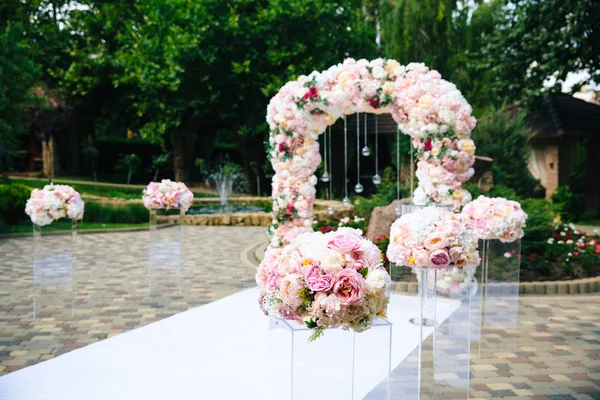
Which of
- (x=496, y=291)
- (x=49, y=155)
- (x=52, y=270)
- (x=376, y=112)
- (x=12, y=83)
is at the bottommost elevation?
(x=496, y=291)

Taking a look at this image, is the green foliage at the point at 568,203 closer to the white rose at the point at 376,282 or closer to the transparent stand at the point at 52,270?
the transparent stand at the point at 52,270

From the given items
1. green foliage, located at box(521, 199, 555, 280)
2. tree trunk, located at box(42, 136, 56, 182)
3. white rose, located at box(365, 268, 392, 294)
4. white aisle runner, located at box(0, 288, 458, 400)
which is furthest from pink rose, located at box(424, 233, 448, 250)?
tree trunk, located at box(42, 136, 56, 182)

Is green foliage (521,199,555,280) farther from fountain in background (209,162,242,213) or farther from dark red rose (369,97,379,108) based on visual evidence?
fountain in background (209,162,242,213)

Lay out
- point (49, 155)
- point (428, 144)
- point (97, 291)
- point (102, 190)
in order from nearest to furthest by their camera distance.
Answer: point (428, 144)
point (97, 291)
point (102, 190)
point (49, 155)

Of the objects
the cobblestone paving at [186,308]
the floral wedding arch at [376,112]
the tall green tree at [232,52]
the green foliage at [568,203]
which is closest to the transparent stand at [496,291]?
the cobblestone paving at [186,308]

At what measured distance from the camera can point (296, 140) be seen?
8.06 m

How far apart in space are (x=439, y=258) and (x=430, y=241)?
5.1 inches

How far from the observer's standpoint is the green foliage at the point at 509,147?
18.0 meters

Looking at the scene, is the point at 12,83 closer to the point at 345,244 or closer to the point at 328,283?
the point at 345,244

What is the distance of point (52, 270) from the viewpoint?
7633 millimetres

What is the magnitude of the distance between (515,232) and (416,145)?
1787mm

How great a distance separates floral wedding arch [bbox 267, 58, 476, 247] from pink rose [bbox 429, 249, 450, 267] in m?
3.16

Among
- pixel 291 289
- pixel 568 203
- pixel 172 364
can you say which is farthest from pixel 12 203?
pixel 568 203

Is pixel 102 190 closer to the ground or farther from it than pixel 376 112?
closer to the ground
